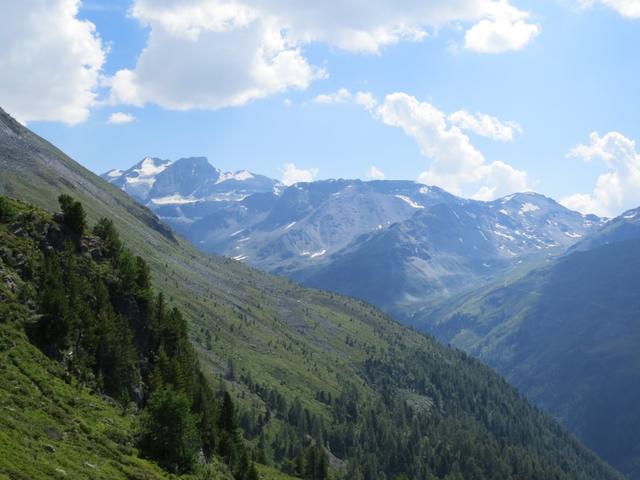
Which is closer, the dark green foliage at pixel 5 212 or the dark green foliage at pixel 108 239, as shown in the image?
the dark green foliage at pixel 5 212

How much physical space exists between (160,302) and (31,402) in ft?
118

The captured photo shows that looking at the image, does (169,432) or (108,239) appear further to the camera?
(108,239)

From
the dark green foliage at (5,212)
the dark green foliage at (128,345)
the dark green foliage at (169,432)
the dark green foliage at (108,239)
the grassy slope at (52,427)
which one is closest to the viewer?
the grassy slope at (52,427)

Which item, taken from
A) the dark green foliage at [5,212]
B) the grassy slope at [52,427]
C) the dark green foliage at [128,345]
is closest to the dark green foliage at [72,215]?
the dark green foliage at [128,345]

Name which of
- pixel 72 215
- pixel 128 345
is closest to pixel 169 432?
pixel 128 345

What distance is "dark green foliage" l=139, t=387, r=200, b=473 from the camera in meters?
55.4

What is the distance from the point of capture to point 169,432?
185ft

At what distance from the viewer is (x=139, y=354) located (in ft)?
242

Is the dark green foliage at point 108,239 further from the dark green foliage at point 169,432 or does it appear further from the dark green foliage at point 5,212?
the dark green foliage at point 169,432

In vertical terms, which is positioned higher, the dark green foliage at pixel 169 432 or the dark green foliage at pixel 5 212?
the dark green foliage at pixel 5 212

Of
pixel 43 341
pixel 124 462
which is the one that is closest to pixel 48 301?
pixel 43 341

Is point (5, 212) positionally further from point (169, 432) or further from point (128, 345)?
point (169, 432)

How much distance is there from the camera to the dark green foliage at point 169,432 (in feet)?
182

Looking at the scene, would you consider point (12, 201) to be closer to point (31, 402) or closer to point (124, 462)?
point (31, 402)
